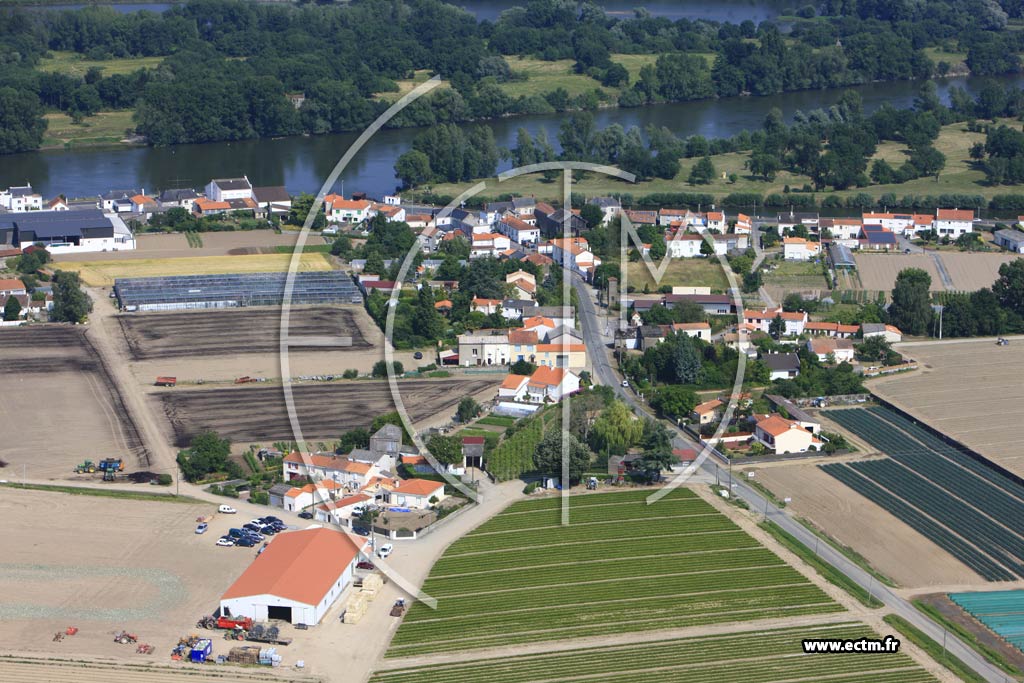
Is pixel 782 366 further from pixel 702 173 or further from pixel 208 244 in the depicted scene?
pixel 702 173

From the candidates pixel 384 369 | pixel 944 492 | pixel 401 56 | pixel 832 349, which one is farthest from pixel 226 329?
pixel 401 56

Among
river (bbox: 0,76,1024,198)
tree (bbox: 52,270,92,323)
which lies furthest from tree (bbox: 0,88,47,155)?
tree (bbox: 52,270,92,323)

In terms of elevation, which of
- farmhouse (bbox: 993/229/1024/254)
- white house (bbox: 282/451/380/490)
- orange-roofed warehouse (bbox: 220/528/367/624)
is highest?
farmhouse (bbox: 993/229/1024/254)

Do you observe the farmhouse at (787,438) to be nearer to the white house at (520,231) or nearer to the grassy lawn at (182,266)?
the grassy lawn at (182,266)

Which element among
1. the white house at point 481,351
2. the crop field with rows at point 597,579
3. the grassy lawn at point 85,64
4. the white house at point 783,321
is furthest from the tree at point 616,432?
the grassy lawn at point 85,64

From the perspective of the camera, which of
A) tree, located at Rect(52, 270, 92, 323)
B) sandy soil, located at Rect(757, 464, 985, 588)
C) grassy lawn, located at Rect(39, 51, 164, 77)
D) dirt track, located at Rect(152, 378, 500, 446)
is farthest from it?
grassy lawn, located at Rect(39, 51, 164, 77)

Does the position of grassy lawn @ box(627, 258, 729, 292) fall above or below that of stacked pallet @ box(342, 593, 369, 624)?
above

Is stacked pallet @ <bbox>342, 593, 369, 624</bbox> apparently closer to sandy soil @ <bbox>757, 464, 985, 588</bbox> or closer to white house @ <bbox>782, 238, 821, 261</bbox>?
sandy soil @ <bbox>757, 464, 985, 588</bbox>
